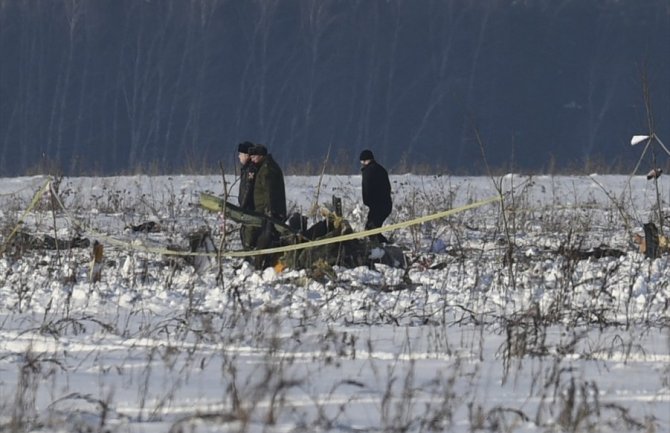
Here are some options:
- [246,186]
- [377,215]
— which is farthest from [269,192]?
[377,215]

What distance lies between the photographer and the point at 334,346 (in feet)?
20.4

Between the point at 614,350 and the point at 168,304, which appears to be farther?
the point at 168,304

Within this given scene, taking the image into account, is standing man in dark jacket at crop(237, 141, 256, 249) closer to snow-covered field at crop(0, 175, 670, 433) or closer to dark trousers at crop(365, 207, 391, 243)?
snow-covered field at crop(0, 175, 670, 433)

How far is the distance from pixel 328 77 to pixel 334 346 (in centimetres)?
4584

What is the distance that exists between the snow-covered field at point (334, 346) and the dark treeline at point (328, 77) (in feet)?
127

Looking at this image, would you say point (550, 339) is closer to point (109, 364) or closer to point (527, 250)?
point (109, 364)

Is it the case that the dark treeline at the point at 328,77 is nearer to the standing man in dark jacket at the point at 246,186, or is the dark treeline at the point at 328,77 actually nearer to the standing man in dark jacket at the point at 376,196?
the standing man in dark jacket at the point at 376,196

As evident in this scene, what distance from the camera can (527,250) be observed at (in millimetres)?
12305

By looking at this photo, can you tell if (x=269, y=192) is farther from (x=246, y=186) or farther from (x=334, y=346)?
(x=334, y=346)

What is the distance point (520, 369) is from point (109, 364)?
185 cm

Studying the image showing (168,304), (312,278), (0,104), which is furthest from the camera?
(0,104)

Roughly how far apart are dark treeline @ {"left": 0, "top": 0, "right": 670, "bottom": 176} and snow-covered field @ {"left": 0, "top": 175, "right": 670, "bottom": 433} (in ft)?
127

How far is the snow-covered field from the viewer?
15.5 feet

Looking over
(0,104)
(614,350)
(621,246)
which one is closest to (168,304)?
(614,350)
